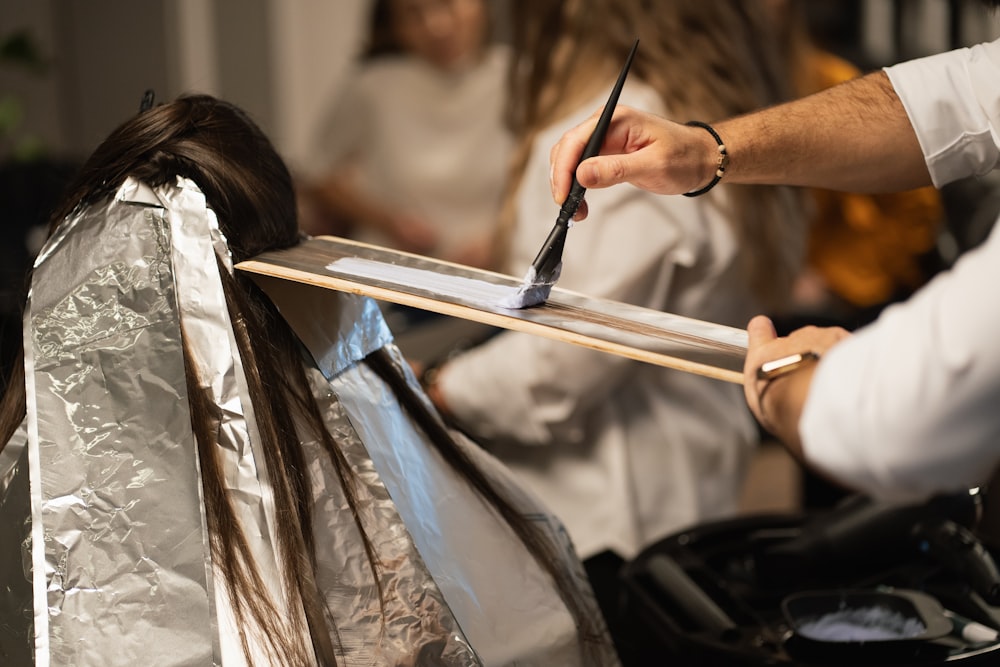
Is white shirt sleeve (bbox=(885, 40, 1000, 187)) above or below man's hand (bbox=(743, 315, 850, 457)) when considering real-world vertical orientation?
above

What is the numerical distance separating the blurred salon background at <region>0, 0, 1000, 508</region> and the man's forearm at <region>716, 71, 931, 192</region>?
2078 mm

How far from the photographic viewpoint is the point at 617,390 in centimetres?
140

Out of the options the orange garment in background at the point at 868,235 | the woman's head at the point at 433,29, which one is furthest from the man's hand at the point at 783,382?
the woman's head at the point at 433,29

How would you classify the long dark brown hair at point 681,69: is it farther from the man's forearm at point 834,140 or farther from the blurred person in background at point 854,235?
the blurred person in background at point 854,235

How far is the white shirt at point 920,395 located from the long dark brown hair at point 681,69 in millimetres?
766

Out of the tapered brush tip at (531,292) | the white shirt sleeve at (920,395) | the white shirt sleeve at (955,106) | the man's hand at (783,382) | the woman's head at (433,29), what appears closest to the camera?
the white shirt sleeve at (920,395)

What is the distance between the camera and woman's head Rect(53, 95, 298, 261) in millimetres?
801

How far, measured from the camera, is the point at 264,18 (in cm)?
386

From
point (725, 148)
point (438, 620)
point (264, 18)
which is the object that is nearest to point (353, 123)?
point (264, 18)

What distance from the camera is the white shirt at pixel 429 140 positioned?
289 cm

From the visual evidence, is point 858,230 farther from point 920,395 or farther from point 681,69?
point 920,395

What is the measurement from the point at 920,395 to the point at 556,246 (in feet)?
1.06

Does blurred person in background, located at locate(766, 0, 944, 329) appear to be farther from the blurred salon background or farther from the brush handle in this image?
the brush handle

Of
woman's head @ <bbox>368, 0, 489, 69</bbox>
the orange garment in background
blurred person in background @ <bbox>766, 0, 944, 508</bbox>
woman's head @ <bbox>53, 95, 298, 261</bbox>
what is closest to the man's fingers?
woman's head @ <bbox>53, 95, 298, 261</bbox>
